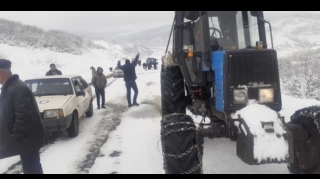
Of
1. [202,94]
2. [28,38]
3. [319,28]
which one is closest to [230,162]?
[202,94]

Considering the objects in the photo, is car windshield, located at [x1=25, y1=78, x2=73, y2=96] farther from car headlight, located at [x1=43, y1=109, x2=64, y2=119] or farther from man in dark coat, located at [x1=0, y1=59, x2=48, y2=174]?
man in dark coat, located at [x1=0, y1=59, x2=48, y2=174]

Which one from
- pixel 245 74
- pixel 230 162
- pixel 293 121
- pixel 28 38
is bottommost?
pixel 230 162

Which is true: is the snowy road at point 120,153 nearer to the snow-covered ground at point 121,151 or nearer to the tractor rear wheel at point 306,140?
the snow-covered ground at point 121,151

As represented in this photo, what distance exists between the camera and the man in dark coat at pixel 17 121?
10.7ft

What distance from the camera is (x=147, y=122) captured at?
25.9 feet

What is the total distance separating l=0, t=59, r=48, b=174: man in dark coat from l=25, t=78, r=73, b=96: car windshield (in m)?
4.10

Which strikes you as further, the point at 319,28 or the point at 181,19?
the point at 319,28

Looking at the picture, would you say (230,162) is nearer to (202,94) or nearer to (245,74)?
(202,94)

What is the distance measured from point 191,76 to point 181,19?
3.32 feet

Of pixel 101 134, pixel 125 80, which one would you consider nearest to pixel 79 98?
pixel 101 134

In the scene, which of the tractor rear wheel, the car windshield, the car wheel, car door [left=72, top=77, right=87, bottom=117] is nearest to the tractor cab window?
the tractor rear wheel

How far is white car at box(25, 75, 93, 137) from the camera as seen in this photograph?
6180mm

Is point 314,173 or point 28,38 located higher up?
point 28,38

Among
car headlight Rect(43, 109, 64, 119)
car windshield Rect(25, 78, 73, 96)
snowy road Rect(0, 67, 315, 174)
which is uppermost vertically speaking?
car windshield Rect(25, 78, 73, 96)
